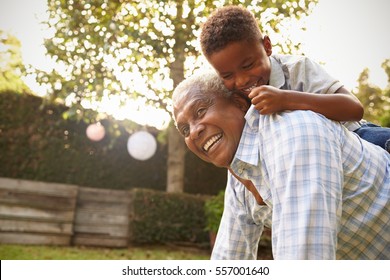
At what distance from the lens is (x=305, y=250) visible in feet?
3.67

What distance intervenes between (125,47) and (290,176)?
17.5 ft

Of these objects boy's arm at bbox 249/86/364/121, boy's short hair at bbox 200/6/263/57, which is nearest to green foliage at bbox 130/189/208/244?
boy's short hair at bbox 200/6/263/57

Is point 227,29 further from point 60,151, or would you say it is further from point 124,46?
point 60,151

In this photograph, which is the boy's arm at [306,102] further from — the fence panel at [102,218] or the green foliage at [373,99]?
the fence panel at [102,218]

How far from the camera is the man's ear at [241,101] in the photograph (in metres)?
1.67

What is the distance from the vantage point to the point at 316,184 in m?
1.14

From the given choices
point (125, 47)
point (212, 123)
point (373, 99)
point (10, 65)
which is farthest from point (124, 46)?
point (212, 123)

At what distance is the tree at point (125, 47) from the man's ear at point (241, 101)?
13.8 feet

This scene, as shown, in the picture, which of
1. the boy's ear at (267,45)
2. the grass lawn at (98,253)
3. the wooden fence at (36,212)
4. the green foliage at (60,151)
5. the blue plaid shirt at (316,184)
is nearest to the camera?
the blue plaid shirt at (316,184)

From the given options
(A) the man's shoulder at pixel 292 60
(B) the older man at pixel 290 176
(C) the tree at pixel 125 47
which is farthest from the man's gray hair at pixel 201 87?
(C) the tree at pixel 125 47

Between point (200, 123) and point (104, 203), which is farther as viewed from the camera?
point (104, 203)
